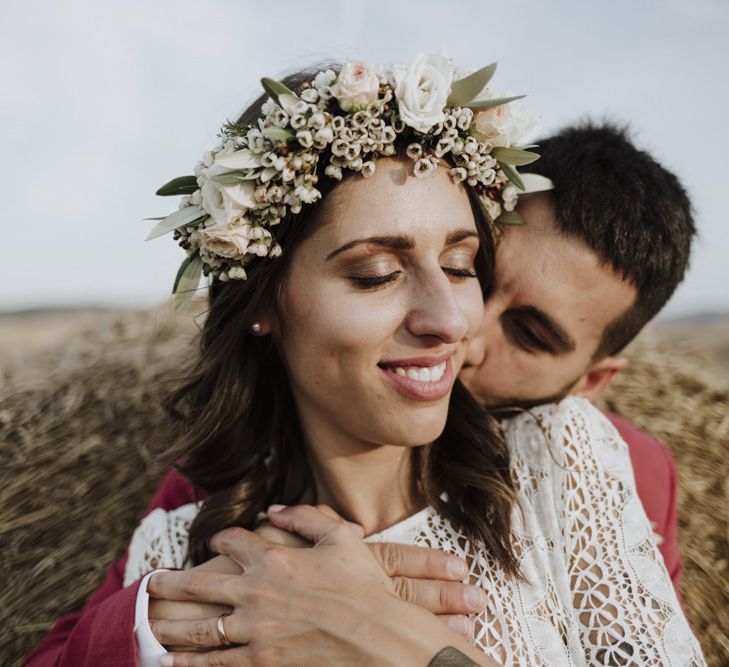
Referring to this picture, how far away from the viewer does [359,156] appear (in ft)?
7.52

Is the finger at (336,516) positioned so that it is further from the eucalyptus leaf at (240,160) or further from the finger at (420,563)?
the eucalyptus leaf at (240,160)

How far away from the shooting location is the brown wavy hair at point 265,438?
8.50 ft

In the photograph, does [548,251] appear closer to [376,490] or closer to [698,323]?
[376,490]

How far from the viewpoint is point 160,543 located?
2.95 metres

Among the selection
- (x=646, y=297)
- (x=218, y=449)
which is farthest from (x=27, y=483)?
(x=646, y=297)

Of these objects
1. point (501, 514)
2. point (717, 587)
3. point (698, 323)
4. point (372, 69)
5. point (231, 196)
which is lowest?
point (698, 323)

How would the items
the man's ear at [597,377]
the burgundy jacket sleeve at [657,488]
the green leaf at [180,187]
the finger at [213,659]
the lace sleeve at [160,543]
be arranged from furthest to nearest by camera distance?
the man's ear at [597,377] → the burgundy jacket sleeve at [657,488] → the lace sleeve at [160,543] → the green leaf at [180,187] → the finger at [213,659]

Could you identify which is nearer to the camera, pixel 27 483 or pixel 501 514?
pixel 501 514

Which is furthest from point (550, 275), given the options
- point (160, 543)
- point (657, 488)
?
point (160, 543)

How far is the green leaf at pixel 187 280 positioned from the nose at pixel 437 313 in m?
0.84

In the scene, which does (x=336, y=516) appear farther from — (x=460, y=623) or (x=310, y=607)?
(x=460, y=623)

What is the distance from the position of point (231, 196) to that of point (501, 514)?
142 cm

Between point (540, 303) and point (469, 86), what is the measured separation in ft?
3.55

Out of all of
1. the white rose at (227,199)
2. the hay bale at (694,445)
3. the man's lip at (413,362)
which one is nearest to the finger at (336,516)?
the man's lip at (413,362)
